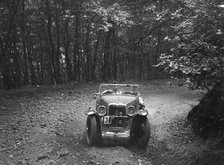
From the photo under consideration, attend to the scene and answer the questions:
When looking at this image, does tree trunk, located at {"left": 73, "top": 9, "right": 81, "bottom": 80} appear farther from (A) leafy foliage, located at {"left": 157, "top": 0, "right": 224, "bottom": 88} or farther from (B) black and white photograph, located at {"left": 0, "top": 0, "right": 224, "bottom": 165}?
(A) leafy foliage, located at {"left": 157, "top": 0, "right": 224, "bottom": 88}

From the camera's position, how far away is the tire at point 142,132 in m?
9.11

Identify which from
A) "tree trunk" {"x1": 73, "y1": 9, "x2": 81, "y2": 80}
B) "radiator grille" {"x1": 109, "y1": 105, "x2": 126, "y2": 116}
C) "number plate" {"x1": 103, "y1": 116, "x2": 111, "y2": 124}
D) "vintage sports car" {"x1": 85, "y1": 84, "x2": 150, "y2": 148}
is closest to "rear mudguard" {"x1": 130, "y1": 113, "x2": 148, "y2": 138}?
"vintage sports car" {"x1": 85, "y1": 84, "x2": 150, "y2": 148}

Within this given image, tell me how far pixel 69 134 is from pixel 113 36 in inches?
679

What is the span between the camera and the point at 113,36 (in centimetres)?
2662

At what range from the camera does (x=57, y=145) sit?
937 cm

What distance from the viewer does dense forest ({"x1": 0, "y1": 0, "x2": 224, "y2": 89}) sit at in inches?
294

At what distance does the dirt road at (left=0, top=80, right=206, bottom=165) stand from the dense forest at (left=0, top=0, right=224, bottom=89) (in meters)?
2.49

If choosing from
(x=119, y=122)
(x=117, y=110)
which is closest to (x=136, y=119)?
(x=119, y=122)

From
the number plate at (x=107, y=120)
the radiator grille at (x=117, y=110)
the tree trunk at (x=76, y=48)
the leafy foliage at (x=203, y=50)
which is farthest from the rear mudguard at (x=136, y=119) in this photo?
the tree trunk at (x=76, y=48)

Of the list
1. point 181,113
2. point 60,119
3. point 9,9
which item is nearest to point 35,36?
point 9,9

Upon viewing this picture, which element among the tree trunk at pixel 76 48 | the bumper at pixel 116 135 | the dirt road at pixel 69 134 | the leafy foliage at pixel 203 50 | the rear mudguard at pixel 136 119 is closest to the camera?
the leafy foliage at pixel 203 50

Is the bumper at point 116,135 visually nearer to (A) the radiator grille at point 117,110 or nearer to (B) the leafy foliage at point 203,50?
(A) the radiator grille at point 117,110

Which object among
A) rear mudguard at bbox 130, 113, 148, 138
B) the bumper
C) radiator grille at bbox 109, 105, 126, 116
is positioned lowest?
the bumper

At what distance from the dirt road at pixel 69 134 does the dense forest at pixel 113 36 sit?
2.49 meters
